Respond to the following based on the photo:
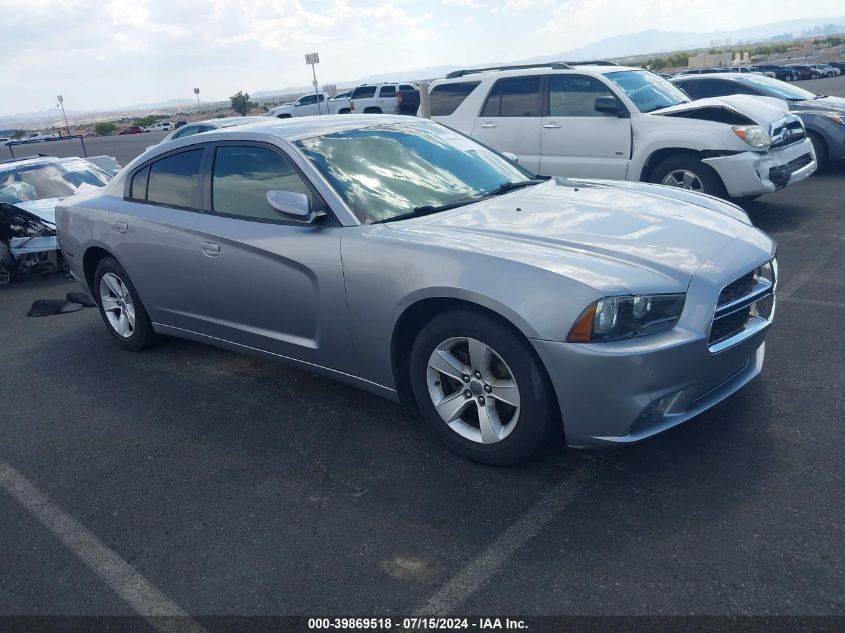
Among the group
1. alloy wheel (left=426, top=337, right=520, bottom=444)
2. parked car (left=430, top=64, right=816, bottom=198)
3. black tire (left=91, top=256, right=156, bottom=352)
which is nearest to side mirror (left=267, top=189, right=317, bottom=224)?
alloy wheel (left=426, top=337, right=520, bottom=444)

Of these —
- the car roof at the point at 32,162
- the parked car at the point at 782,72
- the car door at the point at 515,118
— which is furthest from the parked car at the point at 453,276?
the parked car at the point at 782,72

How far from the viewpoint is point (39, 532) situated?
11.2 ft

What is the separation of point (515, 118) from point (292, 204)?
6.16 meters

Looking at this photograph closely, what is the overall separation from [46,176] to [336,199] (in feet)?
24.3

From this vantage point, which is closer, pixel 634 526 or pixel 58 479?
pixel 634 526

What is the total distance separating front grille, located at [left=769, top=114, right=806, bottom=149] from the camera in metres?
8.19


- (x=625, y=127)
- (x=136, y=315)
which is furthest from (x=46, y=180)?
(x=625, y=127)

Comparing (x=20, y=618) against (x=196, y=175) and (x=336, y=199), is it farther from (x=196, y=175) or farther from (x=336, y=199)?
(x=196, y=175)

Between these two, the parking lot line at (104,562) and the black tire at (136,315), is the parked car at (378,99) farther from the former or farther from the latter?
the parking lot line at (104,562)

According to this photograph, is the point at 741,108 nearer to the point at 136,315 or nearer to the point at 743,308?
the point at 743,308

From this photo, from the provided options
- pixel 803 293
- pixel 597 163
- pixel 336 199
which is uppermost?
pixel 336 199

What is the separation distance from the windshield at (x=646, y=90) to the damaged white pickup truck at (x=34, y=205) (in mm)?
6325

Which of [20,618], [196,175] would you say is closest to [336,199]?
[196,175]

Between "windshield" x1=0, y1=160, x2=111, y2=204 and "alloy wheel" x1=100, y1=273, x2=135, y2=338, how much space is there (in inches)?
176
